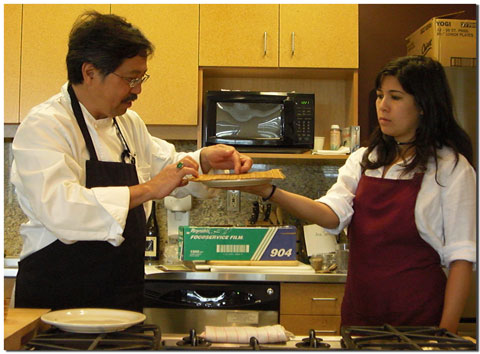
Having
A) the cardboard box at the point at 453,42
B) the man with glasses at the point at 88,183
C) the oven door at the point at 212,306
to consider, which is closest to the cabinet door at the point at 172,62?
the oven door at the point at 212,306

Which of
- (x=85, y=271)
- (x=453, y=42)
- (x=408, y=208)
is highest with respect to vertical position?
(x=453, y=42)

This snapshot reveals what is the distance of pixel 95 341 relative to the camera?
115 centimetres

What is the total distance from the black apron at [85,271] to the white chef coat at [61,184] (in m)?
0.03

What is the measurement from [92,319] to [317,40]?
231cm

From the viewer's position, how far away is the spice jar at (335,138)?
10.8 ft

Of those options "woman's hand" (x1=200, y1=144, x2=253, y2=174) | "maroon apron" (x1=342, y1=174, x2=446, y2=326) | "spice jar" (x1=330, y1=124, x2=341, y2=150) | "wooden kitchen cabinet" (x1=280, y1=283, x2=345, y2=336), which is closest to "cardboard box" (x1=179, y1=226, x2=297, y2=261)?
"wooden kitchen cabinet" (x1=280, y1=283, x2=345, y2=336)

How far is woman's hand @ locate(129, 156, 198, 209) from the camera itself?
1647 millimetres

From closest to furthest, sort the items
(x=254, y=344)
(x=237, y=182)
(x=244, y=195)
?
(x=254, y=344)
(x=237, y=182)
(x=244, y=195)

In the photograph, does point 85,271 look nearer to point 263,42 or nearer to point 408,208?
point 408,208

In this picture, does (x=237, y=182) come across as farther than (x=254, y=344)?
Yes

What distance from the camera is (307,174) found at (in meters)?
3.54

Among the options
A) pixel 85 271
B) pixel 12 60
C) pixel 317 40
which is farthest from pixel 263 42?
pixel 85 271

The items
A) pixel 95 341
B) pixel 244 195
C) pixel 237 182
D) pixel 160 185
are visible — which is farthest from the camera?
pixel 244 195

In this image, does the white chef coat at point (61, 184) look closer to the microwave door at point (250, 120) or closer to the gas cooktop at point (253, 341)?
the gas cooktop at point (253, 341)
